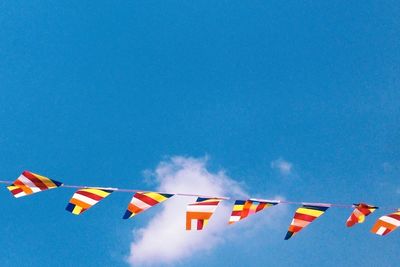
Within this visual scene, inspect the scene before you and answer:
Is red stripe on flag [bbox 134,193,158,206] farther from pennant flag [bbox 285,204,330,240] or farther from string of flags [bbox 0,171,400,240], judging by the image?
→ pennant flag [bbox 285,204,330,240]

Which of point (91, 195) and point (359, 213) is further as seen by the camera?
point (91, 195)

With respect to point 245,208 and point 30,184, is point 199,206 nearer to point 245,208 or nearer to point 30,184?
point 245,208

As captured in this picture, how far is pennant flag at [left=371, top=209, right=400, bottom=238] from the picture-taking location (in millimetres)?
11086

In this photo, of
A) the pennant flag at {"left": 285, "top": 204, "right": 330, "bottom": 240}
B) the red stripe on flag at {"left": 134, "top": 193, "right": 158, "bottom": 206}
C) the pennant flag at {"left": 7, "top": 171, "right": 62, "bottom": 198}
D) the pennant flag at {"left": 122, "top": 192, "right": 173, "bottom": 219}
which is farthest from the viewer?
the pennant flag at {"left": 7, "top": 171, "right": 62, "bottom": 198}

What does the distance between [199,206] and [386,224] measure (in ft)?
13.2

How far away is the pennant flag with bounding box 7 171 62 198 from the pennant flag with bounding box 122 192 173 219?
1.83 meters

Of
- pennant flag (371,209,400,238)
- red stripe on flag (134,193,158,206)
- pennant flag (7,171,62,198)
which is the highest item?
pennant flag (7,171,62,198)

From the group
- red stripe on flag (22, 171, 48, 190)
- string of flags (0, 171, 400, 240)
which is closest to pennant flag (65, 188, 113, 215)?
string of flags (0, 171, 400, 240)

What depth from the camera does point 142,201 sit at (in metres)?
11.6

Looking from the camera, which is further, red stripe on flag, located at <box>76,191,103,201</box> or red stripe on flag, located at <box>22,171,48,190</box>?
red stripe on flag, located at <box>22,171,48,190</box>

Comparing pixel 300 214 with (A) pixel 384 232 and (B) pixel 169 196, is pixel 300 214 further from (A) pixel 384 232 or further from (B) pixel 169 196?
(B) pixel 169 196

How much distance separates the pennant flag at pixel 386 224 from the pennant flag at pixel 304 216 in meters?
1.12

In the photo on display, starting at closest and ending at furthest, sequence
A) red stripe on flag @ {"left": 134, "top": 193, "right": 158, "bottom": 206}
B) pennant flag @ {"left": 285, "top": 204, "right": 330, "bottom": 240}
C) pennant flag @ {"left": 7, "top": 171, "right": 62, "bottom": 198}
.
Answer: pennant flag @ {"left": 285, "top": 204, "right": 330, "bottom": 240} < red stripe on flag @ {"left": 134, "top": 193, "right": 158, "bottom": 206} < pennant flag @ {"left": 7, "top": 171, "right": 62, "bottom": 198}

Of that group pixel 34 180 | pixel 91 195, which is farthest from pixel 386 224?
pixel 34 180
